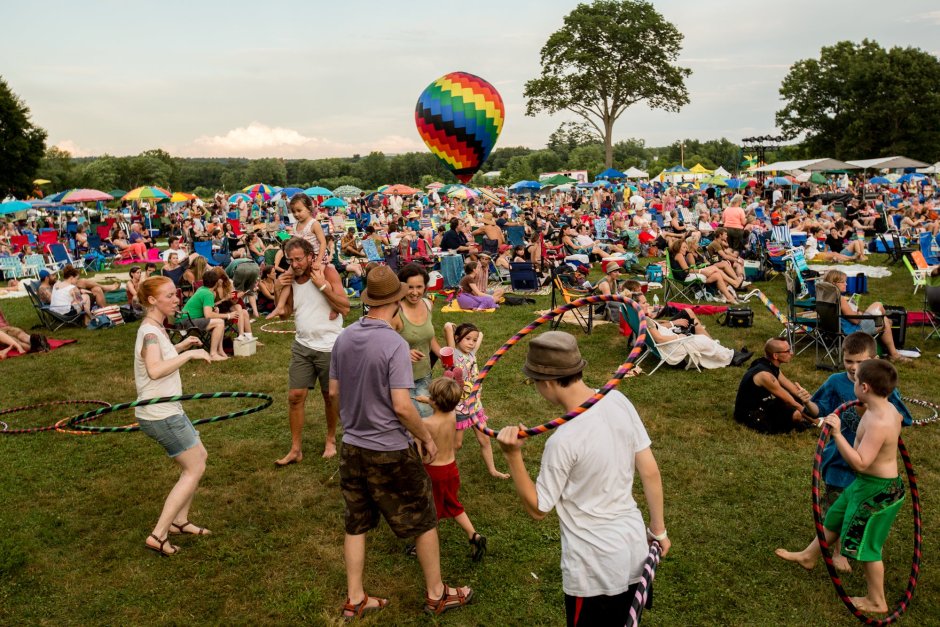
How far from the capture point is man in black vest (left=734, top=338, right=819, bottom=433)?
6.04 metres

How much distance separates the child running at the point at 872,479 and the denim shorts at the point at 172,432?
3.84 metres

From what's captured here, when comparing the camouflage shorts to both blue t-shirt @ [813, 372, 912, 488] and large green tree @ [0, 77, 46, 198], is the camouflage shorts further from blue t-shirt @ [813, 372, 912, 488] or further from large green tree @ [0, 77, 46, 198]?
large green tree @ [0, 77, 46, 198]

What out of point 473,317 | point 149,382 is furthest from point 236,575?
point 473,317

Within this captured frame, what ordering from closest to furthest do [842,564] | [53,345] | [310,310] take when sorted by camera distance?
[842,564] < [310,310] < [53,345]

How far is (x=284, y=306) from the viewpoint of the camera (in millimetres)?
5535

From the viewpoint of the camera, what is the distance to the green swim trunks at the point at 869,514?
3.59m

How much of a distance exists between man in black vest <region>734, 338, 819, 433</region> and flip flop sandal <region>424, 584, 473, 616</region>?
12.0 feet

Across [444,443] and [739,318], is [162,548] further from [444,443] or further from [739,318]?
[739,318]

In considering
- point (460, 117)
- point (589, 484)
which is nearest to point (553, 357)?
point (589, 484)

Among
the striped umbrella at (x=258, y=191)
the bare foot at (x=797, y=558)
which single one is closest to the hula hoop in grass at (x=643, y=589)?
the bare foot at (x=797, y=558)

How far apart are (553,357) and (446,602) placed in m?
2.10

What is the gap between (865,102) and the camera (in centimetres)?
5572

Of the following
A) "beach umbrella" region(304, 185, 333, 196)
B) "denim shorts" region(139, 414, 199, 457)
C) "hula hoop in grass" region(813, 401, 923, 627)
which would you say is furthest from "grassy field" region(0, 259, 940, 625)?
"beach umbrella" region(304, 185, 333, 196)

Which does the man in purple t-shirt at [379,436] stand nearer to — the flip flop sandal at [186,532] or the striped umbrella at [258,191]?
the flip flop sandal at [186,532]
